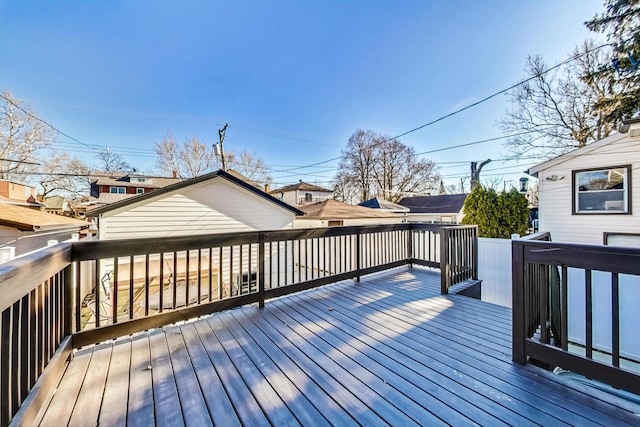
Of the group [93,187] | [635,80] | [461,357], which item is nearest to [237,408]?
[461,357]

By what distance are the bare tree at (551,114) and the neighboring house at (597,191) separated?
628 cm

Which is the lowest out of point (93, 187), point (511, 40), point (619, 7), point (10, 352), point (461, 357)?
point (461, 357)

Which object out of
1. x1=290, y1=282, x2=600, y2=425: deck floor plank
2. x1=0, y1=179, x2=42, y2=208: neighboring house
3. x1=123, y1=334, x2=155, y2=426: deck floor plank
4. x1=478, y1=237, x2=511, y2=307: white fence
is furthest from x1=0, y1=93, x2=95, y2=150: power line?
x1=478, y1=237, x2=511, y2=307: white fence

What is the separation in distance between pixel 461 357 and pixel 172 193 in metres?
7.81

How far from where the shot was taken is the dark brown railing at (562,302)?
150cm

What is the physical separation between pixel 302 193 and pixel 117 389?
24712 millimetres

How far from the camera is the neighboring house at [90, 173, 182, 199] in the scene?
76.7 ft

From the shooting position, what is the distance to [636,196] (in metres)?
6.00

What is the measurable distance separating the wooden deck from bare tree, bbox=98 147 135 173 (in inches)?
1056

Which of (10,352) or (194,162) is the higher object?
(194,162)

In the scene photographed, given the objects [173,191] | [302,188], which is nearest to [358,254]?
[173,191]

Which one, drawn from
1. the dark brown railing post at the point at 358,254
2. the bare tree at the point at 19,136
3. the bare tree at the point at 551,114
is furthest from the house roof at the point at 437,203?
the bare tree at the point at 19,136

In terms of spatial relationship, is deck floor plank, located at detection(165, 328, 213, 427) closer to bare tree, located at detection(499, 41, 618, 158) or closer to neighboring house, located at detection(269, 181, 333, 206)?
bare tree, located at detection(499, 41, 618, 158)

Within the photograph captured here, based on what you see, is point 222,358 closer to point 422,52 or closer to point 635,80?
point 422,52
